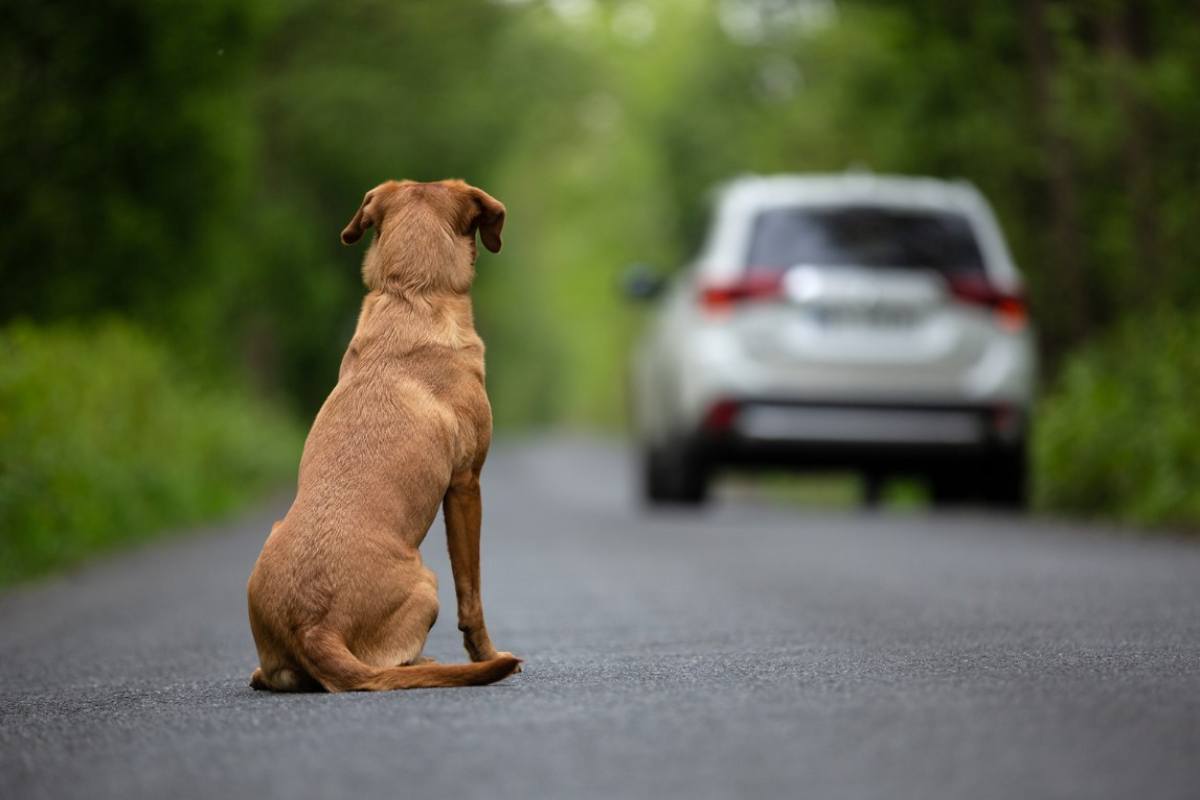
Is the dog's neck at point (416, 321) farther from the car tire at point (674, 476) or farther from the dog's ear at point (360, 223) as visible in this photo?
the car tire at point (674, 476)

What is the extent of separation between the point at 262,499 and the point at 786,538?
28.6 ft

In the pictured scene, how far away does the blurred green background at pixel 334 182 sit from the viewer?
13.3 m

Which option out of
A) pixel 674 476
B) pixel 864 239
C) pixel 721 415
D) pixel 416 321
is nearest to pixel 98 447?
pixel 674 476

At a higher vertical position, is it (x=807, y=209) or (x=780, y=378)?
(x=807, y=209)

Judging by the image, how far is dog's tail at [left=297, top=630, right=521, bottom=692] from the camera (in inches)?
203

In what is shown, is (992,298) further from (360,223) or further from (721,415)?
(360,223)

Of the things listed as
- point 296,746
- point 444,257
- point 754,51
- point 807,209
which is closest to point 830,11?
point 754,51

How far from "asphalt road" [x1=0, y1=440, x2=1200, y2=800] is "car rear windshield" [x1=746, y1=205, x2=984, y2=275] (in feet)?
8.76

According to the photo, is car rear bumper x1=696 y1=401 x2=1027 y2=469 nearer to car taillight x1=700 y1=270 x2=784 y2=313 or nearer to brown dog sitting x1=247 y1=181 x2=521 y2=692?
car taillight x1=700 y1=270 x2=784 y2=313

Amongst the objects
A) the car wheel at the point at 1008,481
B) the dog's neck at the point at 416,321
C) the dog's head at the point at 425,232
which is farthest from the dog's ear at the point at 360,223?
the car wheel at the point at 1008,481

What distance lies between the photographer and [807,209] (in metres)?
12.8

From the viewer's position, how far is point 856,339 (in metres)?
12.4

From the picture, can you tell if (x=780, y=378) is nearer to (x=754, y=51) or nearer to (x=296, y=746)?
(x=296, y=746)

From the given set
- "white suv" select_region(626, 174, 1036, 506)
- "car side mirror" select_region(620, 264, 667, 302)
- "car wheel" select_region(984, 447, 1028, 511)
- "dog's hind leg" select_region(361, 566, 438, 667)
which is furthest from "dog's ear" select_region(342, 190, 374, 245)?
"car side mirror" select_region(620, 264, 667, 302)
